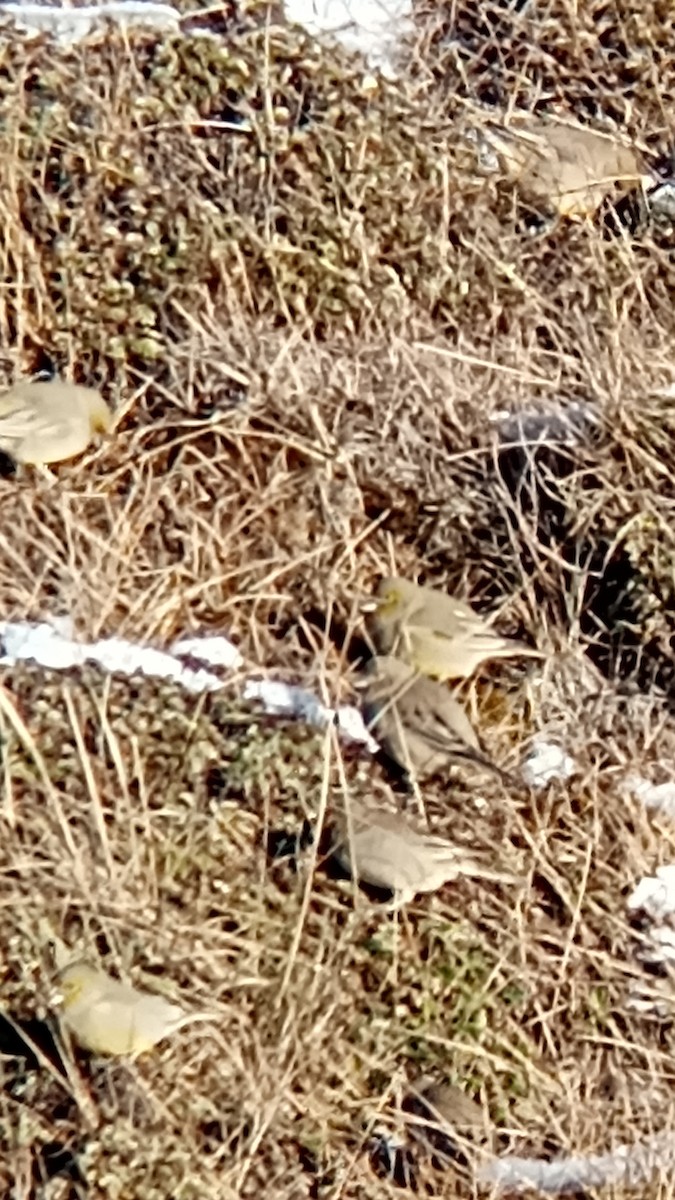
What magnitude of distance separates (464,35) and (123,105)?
1130 millimetres

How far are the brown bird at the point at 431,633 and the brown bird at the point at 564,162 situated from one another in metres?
1.34

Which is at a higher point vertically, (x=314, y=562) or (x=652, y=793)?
(x=314, y=562)

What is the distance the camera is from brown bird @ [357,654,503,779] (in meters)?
4.57

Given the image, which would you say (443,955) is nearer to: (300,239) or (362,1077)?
(362,1077)

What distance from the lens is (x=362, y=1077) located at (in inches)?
169

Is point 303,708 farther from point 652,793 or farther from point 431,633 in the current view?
point 652,793

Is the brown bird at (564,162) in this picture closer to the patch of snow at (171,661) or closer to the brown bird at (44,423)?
the brown bird at (44,423)

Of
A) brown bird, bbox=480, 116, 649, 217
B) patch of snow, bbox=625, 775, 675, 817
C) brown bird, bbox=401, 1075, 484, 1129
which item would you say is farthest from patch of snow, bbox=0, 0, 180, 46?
brown bird, bbox=401, 1075, 484, 1129

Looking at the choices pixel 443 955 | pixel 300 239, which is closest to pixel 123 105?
pixel 300 239

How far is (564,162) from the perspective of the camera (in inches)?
211

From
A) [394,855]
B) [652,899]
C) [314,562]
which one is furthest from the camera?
[314,562]

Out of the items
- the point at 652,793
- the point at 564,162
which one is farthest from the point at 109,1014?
the point at 564,162

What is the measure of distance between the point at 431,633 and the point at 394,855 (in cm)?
62

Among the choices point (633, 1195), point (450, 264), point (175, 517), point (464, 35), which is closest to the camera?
point (633, 1195)
